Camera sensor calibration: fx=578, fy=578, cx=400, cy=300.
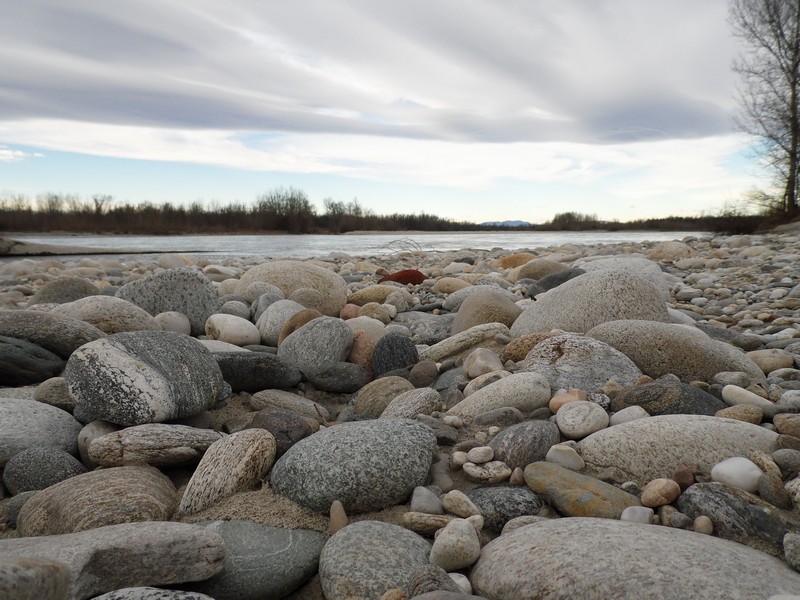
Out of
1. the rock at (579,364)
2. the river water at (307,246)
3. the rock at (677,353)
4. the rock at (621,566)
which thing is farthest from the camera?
the river water at (307,246)

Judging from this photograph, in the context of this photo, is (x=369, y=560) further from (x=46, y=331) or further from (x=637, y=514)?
(x=46, y=331)

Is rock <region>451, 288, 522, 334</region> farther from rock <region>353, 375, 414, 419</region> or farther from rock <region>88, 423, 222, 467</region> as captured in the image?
rock <region>88, 423, 222, 467</region>

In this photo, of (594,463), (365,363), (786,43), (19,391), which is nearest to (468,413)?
(594,463)

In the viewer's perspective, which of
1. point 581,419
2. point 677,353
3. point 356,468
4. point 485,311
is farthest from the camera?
point 485,311

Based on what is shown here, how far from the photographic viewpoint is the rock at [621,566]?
1601mm

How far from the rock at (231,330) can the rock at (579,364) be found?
2.60m

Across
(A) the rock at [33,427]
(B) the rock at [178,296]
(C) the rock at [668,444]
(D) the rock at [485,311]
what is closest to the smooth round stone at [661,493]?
(C) the rock at [668,444]

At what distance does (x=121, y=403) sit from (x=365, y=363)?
1969 mm

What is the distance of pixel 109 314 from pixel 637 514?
4124mm

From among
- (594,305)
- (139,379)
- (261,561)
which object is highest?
(594,305)

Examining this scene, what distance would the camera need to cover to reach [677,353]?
3574 mm

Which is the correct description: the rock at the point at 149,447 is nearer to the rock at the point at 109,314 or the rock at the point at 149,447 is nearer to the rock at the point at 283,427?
the rock at the point at 283,427

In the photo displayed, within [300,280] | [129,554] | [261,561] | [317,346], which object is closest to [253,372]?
Answer: [317,346]

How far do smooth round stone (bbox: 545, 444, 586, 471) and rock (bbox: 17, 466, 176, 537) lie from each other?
1595 millimetres
